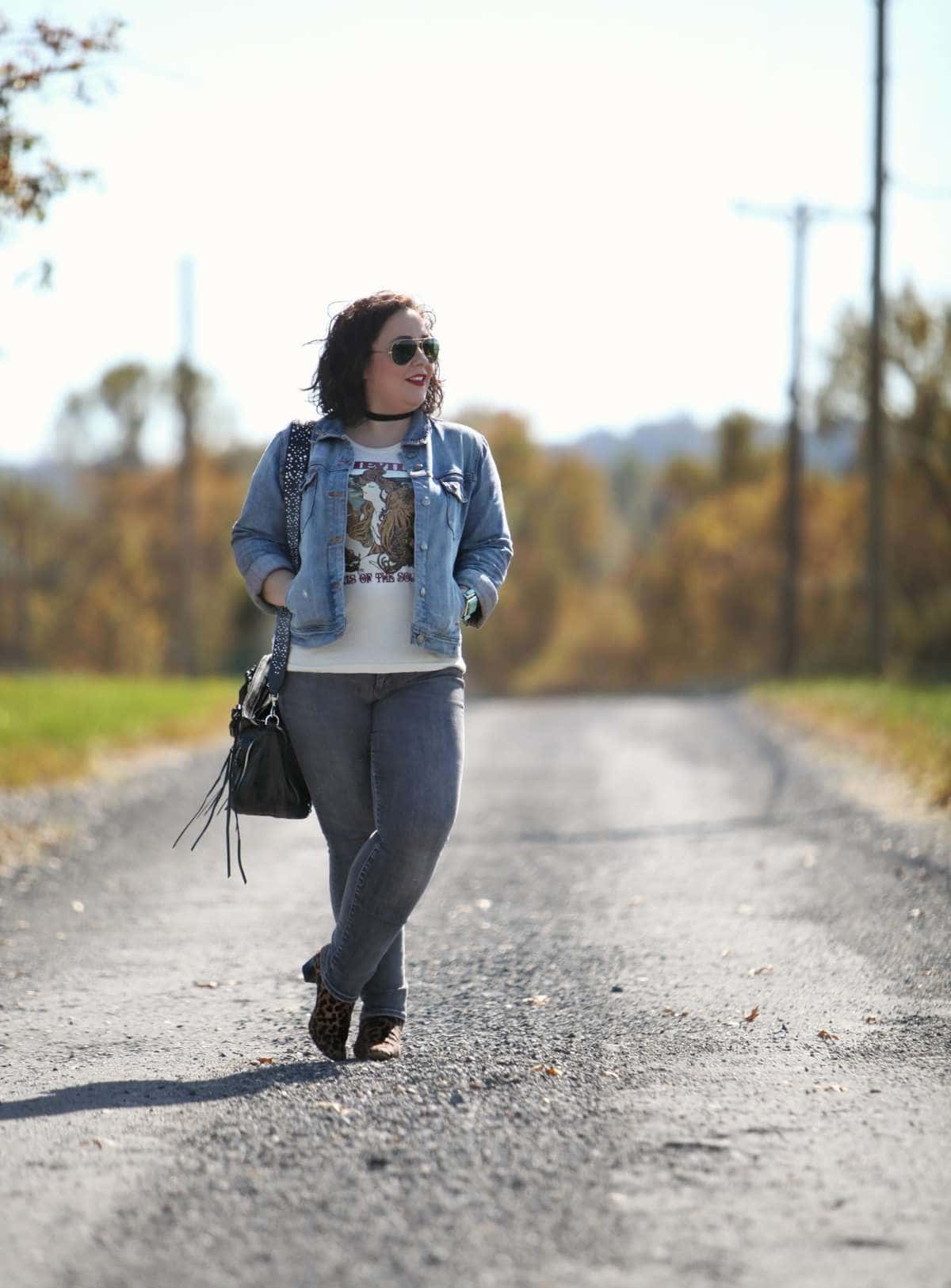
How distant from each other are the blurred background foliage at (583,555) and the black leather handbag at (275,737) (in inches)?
1098

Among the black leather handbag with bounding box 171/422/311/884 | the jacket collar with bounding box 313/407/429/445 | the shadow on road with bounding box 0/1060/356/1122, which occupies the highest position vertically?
the jacket collar with bounding box 313/407/429/445

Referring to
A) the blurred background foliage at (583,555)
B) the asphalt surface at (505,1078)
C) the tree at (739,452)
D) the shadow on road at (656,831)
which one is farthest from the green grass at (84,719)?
the tree at (739,452)

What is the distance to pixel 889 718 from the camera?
15.2 m

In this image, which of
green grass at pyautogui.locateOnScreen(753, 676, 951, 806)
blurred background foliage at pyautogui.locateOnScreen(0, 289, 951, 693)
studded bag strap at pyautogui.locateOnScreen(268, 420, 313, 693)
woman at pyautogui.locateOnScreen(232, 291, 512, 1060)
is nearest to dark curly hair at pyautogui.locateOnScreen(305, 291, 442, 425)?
woman at pyautogui.locateOnScreen(232, 291, 512, 1060)

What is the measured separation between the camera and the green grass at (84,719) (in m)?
13.0

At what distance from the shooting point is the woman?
4234 mm

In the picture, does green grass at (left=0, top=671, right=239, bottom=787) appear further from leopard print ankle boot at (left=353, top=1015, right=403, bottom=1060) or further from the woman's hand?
the woman's hand

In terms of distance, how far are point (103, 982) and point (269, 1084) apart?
170 centimetres

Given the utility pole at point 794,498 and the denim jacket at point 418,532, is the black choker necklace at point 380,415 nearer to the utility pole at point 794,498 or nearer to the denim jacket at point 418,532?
the denim jacket at point 418,532

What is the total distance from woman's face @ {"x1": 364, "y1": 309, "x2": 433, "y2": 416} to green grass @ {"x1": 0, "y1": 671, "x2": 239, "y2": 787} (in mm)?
8458

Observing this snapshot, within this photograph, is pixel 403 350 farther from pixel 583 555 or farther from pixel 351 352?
Answer: pixel 583 555

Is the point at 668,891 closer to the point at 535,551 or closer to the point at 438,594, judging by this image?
the point at 438,594

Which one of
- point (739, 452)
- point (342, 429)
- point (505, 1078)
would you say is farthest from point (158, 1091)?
point (739, 452)

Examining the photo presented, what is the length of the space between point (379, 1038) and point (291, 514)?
→ 1.49 metres
